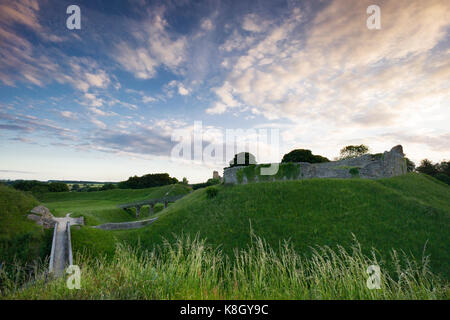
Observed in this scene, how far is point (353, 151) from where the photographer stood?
218 ft

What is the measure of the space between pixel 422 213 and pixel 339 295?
1813cm

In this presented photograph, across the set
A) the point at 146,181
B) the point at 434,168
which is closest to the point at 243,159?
the point at 146,181

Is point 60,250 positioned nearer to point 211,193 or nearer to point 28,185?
point 211,193

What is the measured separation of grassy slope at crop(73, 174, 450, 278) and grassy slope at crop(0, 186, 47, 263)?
116 inches

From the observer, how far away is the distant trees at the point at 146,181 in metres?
77.1

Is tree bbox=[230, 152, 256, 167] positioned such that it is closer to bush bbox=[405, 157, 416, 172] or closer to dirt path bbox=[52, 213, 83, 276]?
bush bbox=[405, 157, 416, 172]

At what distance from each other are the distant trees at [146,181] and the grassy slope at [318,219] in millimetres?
59680

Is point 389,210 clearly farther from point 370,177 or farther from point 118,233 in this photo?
point 118,233

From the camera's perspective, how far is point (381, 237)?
14.0 m

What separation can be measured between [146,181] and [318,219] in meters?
72.3
